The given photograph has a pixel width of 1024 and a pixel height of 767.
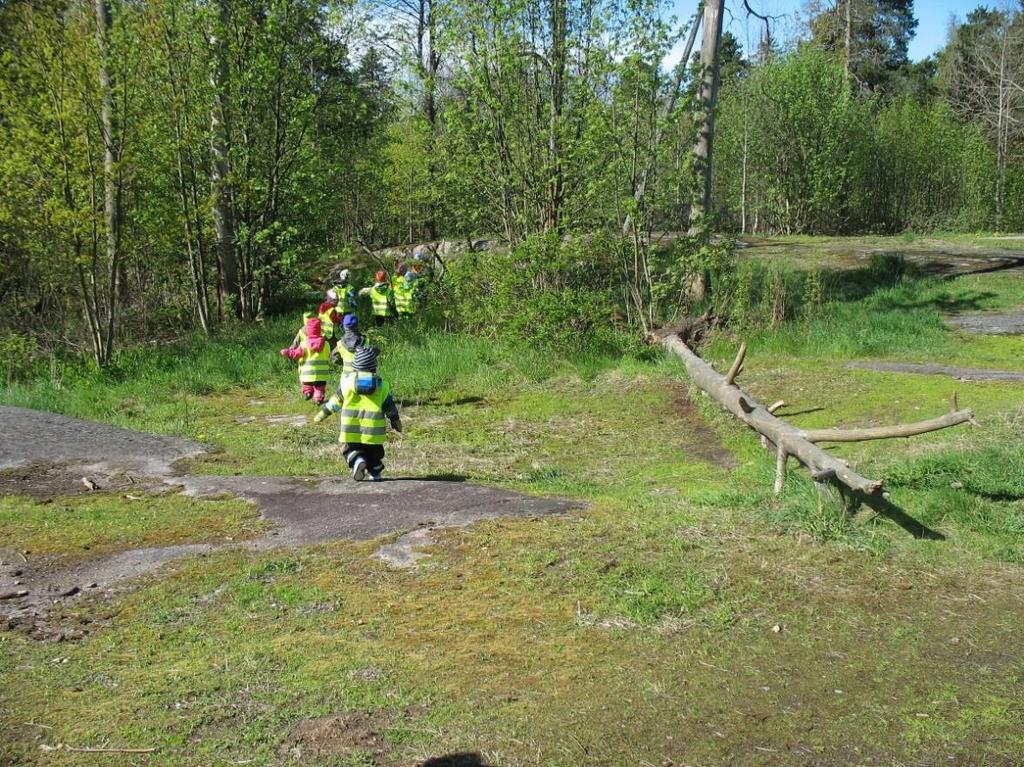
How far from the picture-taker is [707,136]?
16812 millimetres

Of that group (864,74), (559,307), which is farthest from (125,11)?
(864,74)

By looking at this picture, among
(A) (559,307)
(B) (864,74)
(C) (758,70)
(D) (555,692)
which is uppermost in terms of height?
(B) (864,74)

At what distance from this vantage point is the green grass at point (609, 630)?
4258 mm

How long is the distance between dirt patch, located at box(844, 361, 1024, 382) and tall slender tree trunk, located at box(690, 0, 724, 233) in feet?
15.0

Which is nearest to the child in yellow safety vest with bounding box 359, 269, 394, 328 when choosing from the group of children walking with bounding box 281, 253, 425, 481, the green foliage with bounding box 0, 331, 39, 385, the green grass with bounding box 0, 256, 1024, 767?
the group of children walking with bounding box 281, 253, 425, 481

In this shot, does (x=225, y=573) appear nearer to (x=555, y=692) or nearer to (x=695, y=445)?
(x=555, y=692)

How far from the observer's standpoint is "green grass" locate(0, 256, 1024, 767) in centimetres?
426

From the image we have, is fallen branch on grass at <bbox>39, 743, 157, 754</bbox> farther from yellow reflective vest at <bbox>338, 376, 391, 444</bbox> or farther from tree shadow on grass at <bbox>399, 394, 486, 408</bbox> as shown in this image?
tree shadow on grass at <bbox>399, 394, 486, 408</bbox>

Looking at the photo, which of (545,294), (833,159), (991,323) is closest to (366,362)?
(545,294)

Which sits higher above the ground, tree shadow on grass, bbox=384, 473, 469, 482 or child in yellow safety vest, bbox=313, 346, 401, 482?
child in yellow safety vest, bbox=313, 346, 401, 482

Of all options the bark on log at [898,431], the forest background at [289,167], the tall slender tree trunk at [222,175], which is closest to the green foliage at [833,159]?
the forest background at [289,167]

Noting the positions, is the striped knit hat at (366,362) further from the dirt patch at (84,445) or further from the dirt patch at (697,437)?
the dirt patch at (697,437)

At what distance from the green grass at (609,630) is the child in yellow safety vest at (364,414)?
730mm

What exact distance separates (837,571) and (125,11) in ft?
49.8
